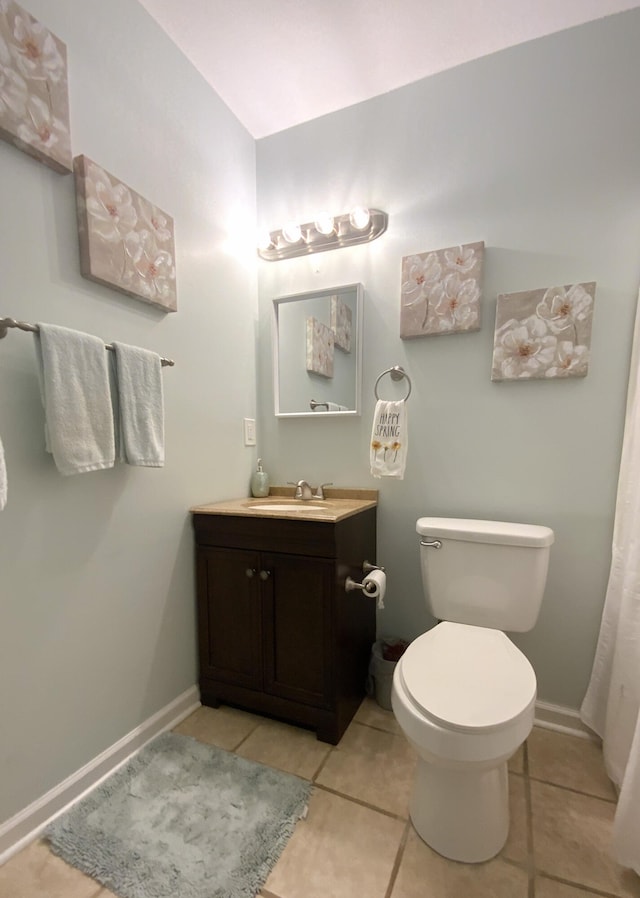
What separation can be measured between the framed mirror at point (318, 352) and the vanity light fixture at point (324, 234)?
0.64 ft

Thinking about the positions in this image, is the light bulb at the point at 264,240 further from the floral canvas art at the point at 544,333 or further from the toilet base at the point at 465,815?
the toilet base at the point at 465,815

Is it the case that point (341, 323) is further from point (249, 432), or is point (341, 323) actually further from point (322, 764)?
point (322, 764)

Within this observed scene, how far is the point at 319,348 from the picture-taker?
5.46ft

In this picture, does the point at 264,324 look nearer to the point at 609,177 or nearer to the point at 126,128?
the point at 126,128

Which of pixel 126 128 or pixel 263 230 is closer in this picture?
pixel 126 128

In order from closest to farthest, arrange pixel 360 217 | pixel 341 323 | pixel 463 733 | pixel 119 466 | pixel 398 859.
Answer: pixel 463 733
pixel 398 859
pixel 119 466
pixel 360 217
pixel 341 323

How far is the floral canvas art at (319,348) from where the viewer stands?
1644 mm

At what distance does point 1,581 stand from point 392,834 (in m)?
1.20

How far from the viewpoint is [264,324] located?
5.88 ft

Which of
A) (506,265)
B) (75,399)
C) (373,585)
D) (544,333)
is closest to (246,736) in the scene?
(373,585)

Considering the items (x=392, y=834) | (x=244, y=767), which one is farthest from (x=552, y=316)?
(x=244, y=767)

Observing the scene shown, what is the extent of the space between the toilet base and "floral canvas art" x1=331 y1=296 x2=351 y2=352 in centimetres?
145

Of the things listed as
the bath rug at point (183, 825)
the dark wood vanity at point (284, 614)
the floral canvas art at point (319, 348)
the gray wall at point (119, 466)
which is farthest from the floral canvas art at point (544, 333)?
the bath rug at point (183, 825)

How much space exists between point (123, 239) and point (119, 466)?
2.29ft
